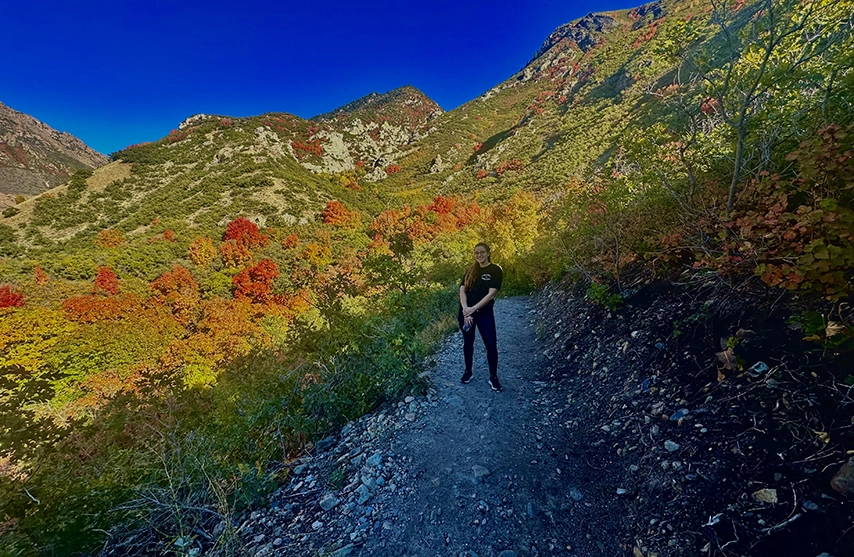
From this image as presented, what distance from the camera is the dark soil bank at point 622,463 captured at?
2055 millimetres

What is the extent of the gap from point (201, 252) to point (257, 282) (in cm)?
789

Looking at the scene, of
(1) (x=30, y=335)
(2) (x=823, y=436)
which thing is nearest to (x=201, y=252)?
(1) (x=30, y=335)

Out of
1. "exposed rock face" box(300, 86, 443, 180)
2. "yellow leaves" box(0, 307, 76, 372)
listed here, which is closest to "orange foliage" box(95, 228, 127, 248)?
"yellow leaves" box(0, 307, 76, 372)

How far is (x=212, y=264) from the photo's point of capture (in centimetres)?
3344

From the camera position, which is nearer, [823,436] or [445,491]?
[823,436]

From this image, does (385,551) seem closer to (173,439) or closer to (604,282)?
(173,439)

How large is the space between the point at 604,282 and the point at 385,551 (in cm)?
518

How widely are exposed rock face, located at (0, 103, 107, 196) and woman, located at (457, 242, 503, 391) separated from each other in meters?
92.9

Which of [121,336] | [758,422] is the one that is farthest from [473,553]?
[121,336]

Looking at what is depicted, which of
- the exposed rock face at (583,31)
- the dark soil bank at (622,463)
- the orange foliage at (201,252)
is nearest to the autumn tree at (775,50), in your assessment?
the dark soil bank at (622,463)

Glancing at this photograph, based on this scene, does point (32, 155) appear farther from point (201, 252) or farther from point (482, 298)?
point (482, 298)

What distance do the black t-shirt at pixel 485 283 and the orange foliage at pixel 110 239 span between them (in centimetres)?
4313

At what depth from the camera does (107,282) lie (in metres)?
26.4

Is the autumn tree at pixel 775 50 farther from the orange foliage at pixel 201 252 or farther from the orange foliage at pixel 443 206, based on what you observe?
the orange foliage at pixel 201 252
